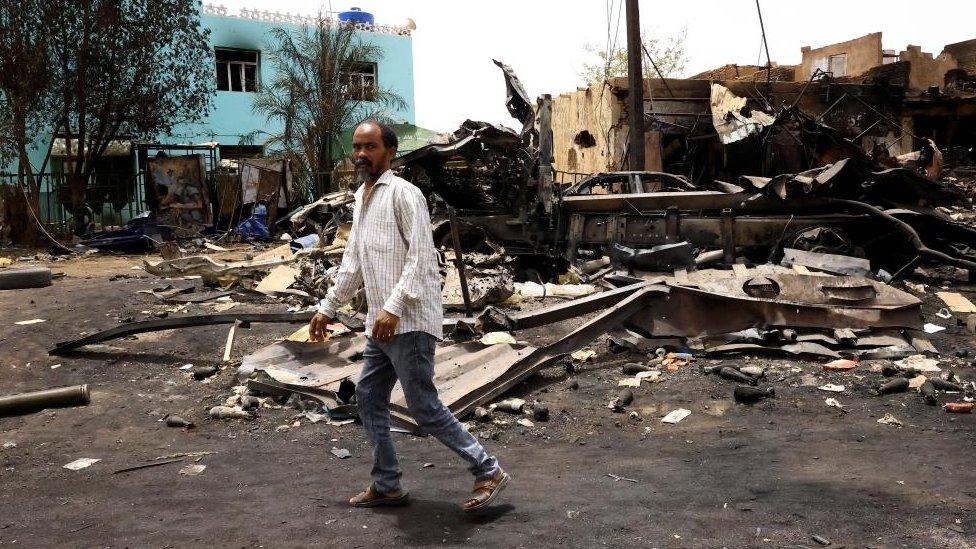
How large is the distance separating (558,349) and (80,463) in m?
3.18

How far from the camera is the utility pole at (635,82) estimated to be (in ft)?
43.0

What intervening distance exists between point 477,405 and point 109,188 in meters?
17.8

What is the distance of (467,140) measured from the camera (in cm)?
1010

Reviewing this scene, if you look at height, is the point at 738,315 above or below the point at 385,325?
below

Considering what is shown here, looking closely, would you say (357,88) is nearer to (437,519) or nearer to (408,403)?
(408,403)

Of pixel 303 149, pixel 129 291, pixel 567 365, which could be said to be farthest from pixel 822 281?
pixel 303 149

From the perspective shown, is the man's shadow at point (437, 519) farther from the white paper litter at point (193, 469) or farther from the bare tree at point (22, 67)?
the bare tree at point (22, 67)

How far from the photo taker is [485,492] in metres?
3.25

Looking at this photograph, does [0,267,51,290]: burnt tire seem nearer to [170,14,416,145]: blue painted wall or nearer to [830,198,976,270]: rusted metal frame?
[830,198,976,270]: rusted metal frame

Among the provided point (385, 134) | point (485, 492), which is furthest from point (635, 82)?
point (485, 492)

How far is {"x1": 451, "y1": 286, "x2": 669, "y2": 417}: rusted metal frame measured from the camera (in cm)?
498

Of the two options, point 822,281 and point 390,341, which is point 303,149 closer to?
point 822,281

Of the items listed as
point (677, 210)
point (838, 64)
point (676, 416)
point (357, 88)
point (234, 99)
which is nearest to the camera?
point (676, 416)

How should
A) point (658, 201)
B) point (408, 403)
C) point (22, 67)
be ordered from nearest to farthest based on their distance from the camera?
point (408, 403) → point (658, 201) → point (22, 67)
